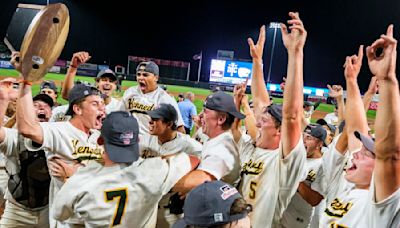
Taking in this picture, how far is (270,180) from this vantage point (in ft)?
11.1

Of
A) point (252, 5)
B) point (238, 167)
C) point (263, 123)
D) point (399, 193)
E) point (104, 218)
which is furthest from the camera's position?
point (252, 5)

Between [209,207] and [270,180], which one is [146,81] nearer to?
[270,180]

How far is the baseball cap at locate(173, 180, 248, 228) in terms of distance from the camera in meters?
1.80

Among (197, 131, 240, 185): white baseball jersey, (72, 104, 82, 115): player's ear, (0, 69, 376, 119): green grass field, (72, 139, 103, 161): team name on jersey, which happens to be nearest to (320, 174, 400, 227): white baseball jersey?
(197, 131, 240, 185): white baseball jersey

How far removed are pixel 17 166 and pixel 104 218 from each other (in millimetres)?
1852

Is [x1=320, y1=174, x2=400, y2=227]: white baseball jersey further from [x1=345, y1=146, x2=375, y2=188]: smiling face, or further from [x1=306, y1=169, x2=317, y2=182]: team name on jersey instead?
[x1=306, y1=169, x2=317, y2=182]: team name on jersey

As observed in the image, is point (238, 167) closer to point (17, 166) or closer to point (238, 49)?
point (17, 166)

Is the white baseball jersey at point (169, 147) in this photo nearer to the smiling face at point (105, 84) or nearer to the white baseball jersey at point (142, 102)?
the white baseball jersey at point (142, 102)

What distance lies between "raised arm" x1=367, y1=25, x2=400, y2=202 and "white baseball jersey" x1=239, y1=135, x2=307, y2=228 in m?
0.91

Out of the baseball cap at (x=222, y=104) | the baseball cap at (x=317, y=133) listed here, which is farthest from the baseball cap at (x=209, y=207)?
the baseball cap at (x=317, y=133)

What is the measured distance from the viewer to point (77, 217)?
2.64 m

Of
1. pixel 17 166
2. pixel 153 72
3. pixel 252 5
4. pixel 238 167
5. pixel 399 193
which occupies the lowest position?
pixel 17 166

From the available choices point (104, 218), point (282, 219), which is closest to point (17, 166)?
point (104, 218)

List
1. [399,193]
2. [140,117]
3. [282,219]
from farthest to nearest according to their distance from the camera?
[140,117]
[282,219]
[399,193]
